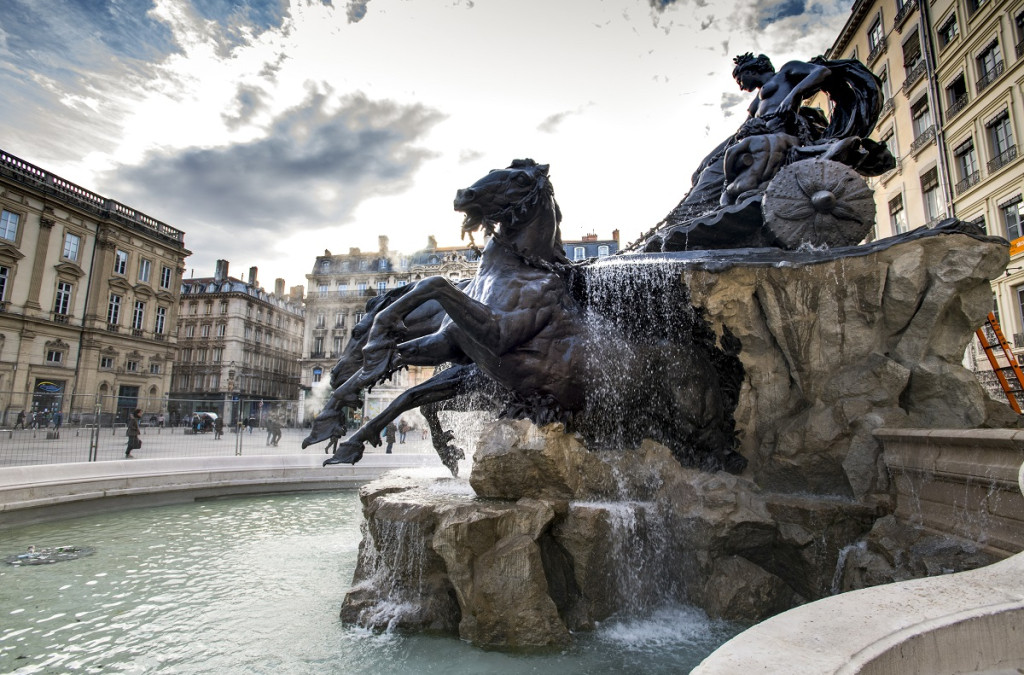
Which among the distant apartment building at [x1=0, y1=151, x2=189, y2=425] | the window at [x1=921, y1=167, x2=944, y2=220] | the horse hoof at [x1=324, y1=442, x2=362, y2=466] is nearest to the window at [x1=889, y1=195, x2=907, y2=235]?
the window at [x1=921, y1=167, x2=944, y2=220]

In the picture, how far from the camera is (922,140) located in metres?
24.4

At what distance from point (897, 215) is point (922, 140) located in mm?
3415

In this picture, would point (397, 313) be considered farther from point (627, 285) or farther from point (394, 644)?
point (394, 644)

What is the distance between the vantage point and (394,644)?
3.88 metres

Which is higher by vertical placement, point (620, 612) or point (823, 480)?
point (823, 480)

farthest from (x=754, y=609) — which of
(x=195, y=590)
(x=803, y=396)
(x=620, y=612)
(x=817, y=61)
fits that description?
(x=817, y=61)

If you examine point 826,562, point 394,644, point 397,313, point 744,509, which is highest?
point 397,313

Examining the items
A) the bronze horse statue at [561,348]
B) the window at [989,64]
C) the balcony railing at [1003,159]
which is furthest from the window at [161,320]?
the window at [989,64]

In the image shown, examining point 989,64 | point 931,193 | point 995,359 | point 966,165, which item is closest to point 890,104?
point 931,193

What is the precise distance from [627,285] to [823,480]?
224 centimetres

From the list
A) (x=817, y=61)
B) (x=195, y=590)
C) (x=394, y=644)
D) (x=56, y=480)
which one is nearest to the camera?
(x=394, y=644)

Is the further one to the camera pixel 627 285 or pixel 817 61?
pixel 817 61

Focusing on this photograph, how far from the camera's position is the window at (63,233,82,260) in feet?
123

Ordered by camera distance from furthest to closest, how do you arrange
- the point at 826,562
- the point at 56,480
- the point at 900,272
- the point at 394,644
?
the point at 56,480, the point at 900,272, the point at 826,562, the point at 394,644
